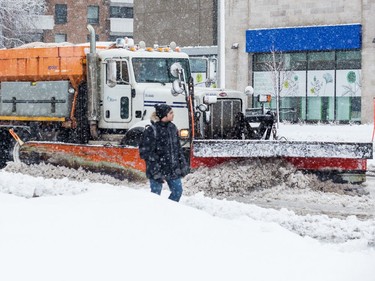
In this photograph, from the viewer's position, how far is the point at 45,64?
1509 centimetres

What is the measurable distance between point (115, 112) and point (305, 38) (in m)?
22.4

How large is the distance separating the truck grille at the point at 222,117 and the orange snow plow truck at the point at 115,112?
0.02 metres

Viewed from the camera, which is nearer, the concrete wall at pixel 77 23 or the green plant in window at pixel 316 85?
the green plant in window at pixel 316 85

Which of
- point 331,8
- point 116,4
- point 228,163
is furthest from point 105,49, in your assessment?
point 116,4

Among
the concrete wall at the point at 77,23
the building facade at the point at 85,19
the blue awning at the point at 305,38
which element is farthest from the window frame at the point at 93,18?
the blue awning at the point at 305,38

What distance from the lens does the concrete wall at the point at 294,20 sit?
34062mm

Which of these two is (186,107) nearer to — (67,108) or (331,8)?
(67,108)

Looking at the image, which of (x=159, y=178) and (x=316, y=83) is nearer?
(x=159, y=178)

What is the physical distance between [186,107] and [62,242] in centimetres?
759

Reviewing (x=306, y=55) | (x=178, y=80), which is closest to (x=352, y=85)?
(x=306, y=55)

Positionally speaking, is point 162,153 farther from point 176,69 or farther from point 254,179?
point 176,69

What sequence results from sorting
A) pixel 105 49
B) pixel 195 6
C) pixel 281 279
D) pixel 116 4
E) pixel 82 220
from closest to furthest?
pixel 281 279 < pixel 82 220 < pixel 105 49 < pixel 195 6 < pixel 116 4

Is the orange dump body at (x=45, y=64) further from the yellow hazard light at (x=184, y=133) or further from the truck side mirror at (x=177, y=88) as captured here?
the yellow hazard light at (x=184, y=133)

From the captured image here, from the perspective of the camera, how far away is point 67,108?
14961 millimetres
